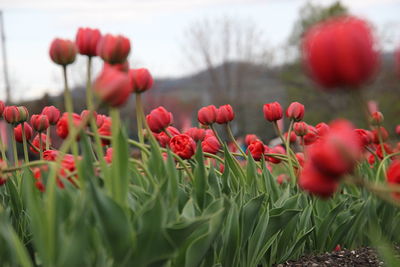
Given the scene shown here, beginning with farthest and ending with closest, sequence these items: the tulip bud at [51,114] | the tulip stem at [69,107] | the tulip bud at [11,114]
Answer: the tulip bud at [51,114] → the tulip bud at [11,114] → the tulip stem at [69,107]

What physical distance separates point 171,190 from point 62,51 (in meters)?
0.47

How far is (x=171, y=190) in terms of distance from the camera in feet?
5.02

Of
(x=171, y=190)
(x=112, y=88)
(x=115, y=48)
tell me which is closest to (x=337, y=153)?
(x=112, y=88)

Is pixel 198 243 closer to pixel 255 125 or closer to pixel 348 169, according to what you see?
pixel 348 169

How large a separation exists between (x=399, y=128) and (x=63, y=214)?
7.32 ft

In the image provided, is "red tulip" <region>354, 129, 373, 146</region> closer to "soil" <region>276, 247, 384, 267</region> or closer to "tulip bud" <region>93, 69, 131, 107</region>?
"soil" <region>276, 247, 384, 267</region>

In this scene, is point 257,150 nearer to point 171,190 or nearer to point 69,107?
point 171,190

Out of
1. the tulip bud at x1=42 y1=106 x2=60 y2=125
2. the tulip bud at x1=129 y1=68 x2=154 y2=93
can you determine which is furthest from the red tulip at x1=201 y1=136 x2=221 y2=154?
the tulip bud at x1=129 y1=68 x2=154 y2=93

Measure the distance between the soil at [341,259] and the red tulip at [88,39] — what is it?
1.13m

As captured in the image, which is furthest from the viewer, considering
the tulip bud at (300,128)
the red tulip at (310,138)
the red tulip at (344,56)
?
the red tulip at (310,138)

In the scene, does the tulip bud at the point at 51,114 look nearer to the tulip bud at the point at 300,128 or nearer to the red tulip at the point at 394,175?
the tulip bud at the point at 300,128

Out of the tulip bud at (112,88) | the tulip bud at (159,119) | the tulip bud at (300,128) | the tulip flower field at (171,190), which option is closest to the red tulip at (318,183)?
the tulip flower field at (171,190)

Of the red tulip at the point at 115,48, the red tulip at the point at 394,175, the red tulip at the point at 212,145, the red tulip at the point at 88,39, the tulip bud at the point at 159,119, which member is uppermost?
the red tulip at the point at 88,39

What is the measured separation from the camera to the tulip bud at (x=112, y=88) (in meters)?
1.07
